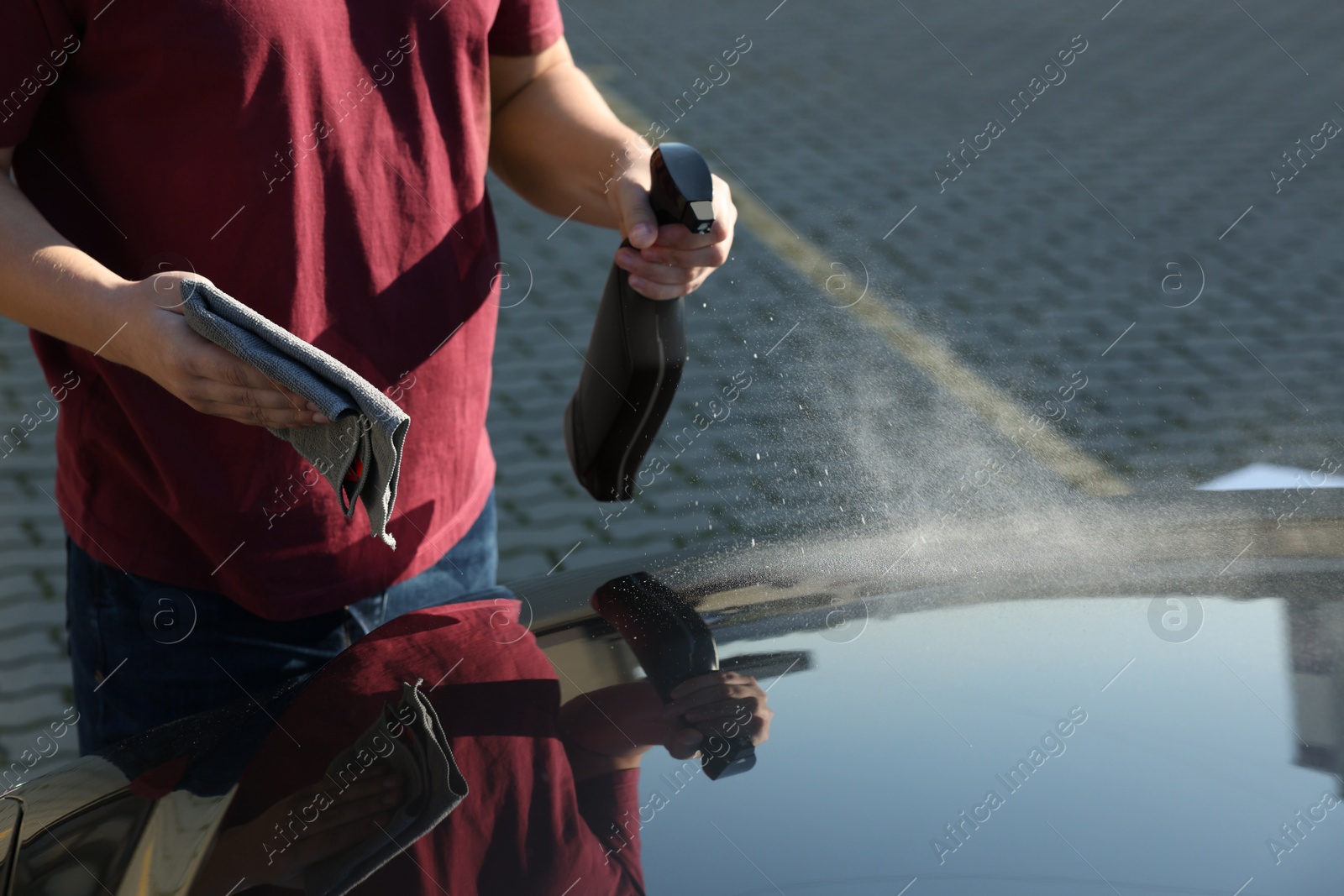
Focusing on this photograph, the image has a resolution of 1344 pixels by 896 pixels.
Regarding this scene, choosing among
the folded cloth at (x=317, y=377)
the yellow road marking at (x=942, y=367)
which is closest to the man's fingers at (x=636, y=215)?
the folded cloth at (x=317, y=377)

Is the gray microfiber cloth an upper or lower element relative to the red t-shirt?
lower

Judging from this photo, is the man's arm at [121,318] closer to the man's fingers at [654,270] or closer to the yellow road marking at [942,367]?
the man's fingers at [654,270]

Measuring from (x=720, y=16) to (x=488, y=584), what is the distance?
7.63m

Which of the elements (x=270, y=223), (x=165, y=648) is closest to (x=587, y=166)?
(x=270, y=223)

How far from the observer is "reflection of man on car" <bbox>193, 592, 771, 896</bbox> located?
1.16m

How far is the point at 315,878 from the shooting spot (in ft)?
3.78

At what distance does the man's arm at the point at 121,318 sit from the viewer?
1.35 m

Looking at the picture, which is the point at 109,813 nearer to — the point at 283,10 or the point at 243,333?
the point at 243,333

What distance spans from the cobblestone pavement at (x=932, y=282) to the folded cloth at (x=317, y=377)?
677mm

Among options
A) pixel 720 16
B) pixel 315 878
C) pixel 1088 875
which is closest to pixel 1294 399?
pixel 1088 875

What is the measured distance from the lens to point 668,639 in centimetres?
154

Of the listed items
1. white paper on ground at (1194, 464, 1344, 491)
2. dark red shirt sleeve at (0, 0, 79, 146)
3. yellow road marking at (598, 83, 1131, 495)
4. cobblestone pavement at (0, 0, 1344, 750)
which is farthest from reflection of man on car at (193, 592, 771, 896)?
yellow road marking at (598, 83, 1131, 495)

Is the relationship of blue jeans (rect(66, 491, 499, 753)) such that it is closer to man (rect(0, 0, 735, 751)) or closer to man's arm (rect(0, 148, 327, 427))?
man (rect(0, 0, 735, 751))

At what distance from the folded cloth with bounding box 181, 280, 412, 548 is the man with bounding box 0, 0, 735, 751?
38 mm
